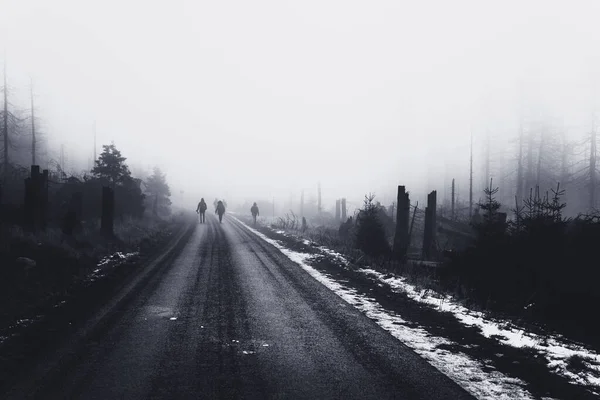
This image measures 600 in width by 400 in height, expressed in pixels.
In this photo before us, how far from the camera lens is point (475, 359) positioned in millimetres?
4918

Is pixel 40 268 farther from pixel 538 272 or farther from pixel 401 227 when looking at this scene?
pixel 538 272

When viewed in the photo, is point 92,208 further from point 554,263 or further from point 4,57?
point 4,57

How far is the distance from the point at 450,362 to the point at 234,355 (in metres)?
2.49

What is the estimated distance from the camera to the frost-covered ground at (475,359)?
419cm

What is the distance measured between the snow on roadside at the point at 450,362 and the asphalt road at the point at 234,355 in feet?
0.55

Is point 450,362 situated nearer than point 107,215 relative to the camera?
Yes

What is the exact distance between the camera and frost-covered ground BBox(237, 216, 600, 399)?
4.19m

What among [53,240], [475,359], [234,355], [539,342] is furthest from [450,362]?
[53,240]

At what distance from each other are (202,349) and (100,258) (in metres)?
9.25

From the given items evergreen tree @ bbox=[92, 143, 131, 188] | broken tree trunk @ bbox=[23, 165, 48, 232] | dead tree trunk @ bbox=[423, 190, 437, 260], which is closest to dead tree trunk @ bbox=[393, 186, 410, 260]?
dead tree trunk @ bbox=[423, 190, 437, 260]

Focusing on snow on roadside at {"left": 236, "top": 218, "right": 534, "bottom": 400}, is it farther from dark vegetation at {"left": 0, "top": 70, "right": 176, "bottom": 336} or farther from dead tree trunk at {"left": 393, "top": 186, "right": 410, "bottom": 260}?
dead tree trunk at {"left": 393, "top": 186, "right": 410, "bottom": 260}

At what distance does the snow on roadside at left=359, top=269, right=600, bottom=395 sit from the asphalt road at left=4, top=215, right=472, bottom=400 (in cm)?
152

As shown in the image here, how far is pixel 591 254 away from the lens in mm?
8656

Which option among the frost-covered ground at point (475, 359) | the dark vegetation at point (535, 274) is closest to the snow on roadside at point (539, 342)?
the frost-covered ground at point (475, 359)
